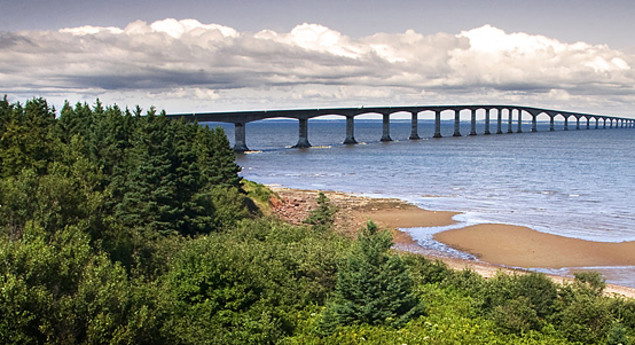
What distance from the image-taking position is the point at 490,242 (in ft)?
136

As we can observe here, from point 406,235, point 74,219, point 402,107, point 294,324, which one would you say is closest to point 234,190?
point 406,235

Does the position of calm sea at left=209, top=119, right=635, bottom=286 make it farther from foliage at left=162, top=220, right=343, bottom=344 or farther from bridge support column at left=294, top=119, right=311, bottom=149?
bridge support column at left=294, top=119, right=311, bottom=149

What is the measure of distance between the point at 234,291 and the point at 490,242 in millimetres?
25930

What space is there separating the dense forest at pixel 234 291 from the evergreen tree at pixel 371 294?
0.05 meters

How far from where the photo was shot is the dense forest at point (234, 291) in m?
14.8

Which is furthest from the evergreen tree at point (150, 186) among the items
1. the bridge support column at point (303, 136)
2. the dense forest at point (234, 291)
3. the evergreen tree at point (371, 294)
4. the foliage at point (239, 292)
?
the bridge support column at point (303, 136)

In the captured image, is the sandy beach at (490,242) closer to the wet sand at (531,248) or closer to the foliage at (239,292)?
the wet sand at (531,248)

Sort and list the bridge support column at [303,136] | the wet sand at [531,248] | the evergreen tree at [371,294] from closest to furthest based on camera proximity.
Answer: the evergreen tree at [371,294] < the wet sand at [531,248] < the bridge support column at [303,136]

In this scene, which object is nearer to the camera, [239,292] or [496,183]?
[239,292]

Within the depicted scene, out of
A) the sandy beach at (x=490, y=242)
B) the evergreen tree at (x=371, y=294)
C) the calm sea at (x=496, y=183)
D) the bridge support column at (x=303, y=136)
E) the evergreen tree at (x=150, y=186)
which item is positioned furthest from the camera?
the bridge support column at (x=303, y=136)

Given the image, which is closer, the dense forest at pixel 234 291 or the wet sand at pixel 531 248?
the dense forest at pixel 234 291

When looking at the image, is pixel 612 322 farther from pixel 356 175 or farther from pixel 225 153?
pixel 356 175

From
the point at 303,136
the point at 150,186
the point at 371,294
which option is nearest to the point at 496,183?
the point at 150,186

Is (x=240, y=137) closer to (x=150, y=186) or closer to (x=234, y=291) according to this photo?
→ (x=150, y=186)
